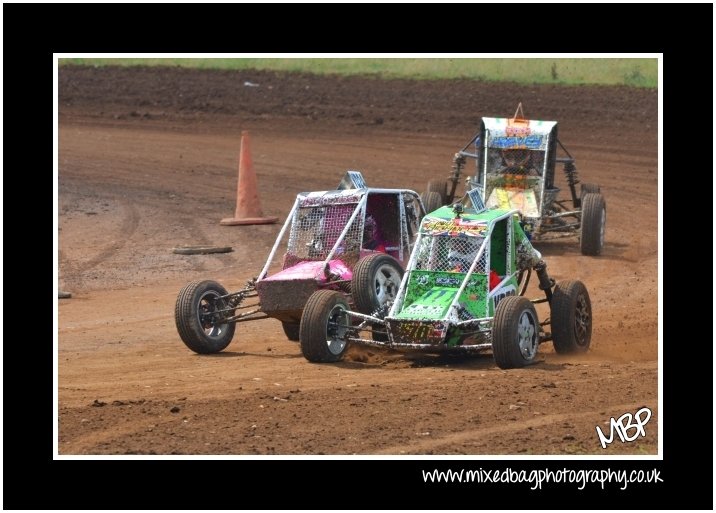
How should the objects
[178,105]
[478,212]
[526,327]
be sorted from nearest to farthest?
[526,327]
[478,212]
[178,105]

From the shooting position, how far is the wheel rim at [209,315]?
43.4 ft

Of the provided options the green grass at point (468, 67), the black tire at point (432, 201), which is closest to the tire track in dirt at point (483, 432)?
the black tire at point (432, 201)

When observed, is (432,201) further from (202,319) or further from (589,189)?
(202,319)

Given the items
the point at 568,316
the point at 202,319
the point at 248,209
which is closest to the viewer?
the point at 568,316

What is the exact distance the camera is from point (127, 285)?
17.4m

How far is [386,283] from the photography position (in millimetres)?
13109

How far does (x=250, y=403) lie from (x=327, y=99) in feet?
71.0

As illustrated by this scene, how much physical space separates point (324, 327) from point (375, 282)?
3.33 feet

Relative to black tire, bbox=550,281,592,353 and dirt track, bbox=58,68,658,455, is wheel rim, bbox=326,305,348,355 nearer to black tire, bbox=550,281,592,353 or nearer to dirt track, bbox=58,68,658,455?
dirt track, bbox=58,68,658,455

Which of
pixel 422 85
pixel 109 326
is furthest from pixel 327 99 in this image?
pixel 109 326

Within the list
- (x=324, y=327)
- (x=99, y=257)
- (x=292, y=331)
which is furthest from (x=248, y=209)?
(x=324, y=327)

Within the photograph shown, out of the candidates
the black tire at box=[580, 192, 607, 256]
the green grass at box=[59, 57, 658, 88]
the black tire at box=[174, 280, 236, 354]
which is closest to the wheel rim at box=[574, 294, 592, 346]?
the black tire at box=[174, 280, 236, 354]

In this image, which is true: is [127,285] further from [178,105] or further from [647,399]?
[178,105]
